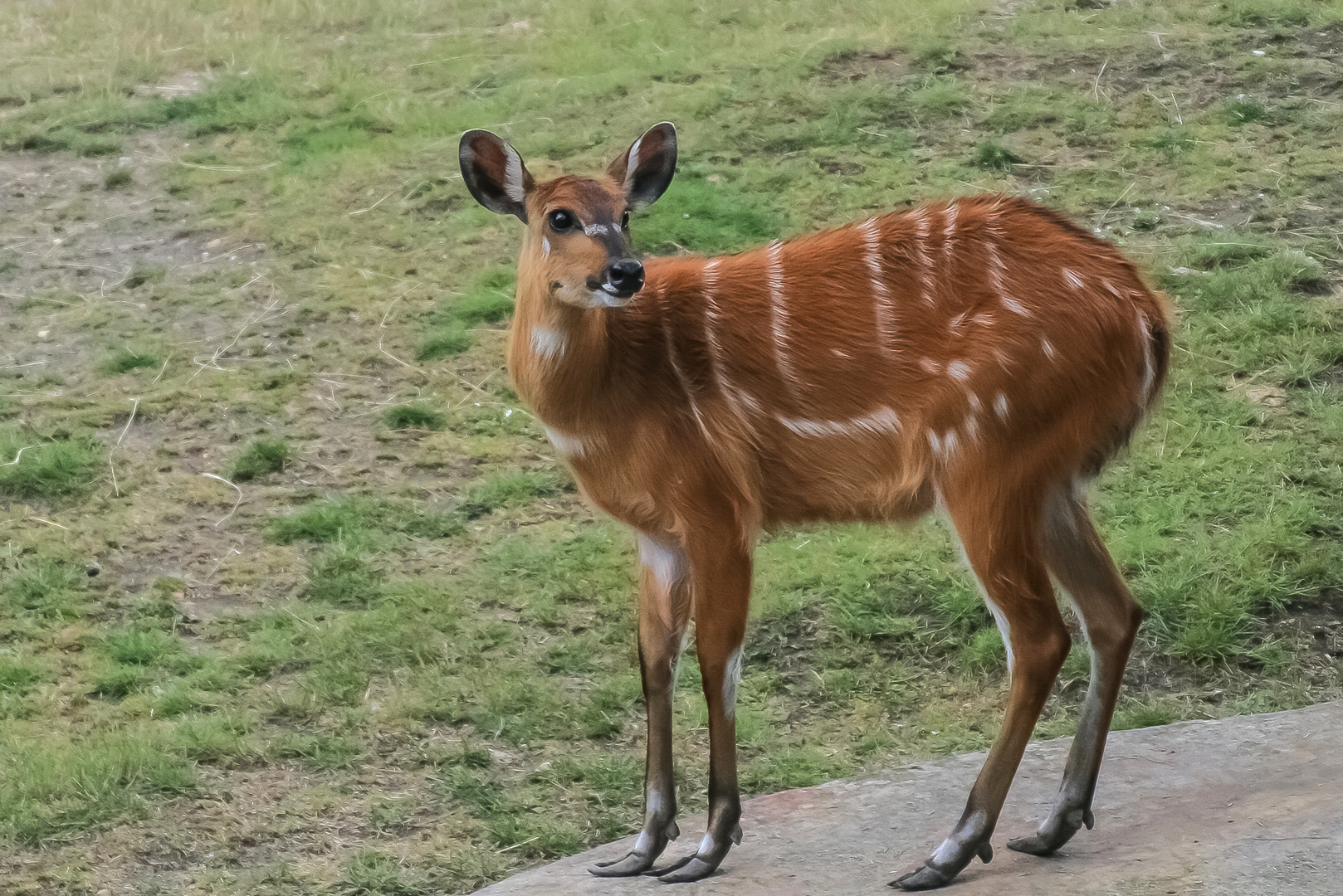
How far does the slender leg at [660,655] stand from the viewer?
12.7 ft

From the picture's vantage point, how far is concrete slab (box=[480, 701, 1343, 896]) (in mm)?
3135

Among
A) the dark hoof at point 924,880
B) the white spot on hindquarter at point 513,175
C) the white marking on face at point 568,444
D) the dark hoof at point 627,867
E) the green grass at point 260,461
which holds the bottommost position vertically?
the dark hoof at point 627,867

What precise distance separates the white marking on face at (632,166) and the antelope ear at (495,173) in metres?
0.23

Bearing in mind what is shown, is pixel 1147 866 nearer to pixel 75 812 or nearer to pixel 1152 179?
pixel 75 812

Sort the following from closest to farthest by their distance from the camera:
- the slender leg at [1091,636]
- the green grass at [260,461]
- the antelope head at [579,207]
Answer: the antelope head at [579,207] < the slender leg at [1091,636] < the green grass at [260,461]

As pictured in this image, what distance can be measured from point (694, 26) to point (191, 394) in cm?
442

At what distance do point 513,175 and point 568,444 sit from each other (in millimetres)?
686

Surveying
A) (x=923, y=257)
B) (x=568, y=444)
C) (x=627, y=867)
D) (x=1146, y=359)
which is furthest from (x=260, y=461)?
(x=1146, y=359)

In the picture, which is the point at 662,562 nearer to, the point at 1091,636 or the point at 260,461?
the point at 1091,636

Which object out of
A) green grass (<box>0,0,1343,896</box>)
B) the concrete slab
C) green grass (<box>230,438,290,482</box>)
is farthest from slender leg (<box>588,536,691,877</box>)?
green grass (<box>230,438,290,482</box>)

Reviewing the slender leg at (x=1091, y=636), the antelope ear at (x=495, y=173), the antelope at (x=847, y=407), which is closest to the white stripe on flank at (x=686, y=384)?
the antelope at (x=847, y=407)

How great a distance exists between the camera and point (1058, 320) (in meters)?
3.59

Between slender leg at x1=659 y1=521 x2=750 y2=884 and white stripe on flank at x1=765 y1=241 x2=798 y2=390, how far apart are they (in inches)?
16.6

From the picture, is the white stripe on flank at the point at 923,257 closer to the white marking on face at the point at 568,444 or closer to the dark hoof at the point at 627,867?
the white marking on face at the point at 568,444
